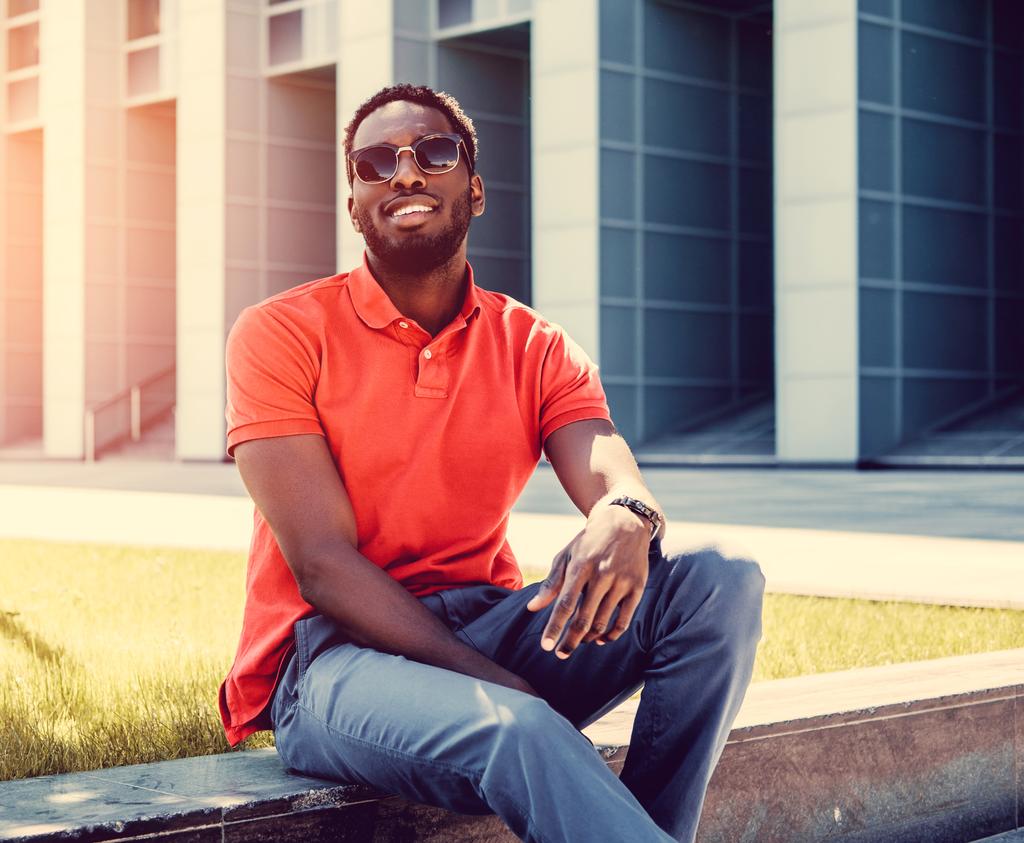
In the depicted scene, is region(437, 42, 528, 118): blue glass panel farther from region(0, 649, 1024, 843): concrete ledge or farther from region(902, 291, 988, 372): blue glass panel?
region(0, 649, 1024, 843): concrete ledge

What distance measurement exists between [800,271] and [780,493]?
6574 mm

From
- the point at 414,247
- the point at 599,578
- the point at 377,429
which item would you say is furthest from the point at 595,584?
the point at 414,247

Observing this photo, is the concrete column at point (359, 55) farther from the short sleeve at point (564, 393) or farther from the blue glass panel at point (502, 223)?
the short sleeve at point (564, 393)

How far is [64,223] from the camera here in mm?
33375

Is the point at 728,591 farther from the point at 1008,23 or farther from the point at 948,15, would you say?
the point at 1008,23

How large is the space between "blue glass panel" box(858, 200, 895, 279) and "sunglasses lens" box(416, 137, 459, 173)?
1928 cm

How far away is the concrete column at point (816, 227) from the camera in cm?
2200

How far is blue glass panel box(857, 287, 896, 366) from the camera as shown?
2209cm

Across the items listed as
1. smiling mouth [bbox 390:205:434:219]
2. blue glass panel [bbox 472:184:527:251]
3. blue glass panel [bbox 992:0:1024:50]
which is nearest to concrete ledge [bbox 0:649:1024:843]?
smiling mouth [bbox 390:205:434:219]

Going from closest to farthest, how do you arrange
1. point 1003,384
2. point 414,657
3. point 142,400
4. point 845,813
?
point 414,657 → point 845,813 → point 1003,384 → point 142,400

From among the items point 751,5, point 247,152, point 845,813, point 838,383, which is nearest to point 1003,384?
point 838,383

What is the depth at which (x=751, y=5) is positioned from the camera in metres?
25.8

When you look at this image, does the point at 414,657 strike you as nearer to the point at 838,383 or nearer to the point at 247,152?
the point at 838,383

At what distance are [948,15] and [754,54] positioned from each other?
13.6 ft
